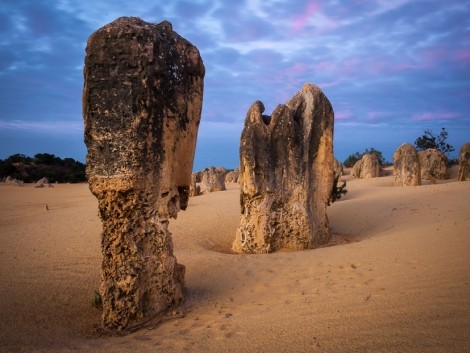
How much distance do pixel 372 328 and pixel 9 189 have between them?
2681cm

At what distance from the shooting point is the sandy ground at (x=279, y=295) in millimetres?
3570

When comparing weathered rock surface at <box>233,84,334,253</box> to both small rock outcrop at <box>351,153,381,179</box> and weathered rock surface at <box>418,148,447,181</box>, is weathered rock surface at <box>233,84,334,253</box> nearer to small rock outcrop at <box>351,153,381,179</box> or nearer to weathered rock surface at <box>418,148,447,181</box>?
weathered rock surface at <box>418,148,447,181</box>

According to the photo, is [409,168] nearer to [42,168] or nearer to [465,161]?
[465,161]

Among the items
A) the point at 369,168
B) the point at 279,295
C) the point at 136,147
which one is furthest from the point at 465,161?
the point at 136,147

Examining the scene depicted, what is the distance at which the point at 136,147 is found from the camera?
175 inches

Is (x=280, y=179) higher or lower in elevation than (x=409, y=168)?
lower

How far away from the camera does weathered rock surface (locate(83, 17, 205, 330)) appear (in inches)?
175

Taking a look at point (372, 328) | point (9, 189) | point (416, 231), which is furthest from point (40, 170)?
point (372, 328)

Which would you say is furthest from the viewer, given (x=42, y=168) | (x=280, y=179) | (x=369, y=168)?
(x=42, y=168)

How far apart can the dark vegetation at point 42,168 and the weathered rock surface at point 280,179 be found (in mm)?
31168

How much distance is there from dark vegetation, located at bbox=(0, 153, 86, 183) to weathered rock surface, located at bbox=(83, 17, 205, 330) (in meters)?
34.1

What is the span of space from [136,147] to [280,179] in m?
4.83

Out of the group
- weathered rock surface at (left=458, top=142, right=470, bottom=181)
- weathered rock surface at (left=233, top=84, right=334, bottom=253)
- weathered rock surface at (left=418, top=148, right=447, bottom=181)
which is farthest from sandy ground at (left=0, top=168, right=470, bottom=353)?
weathered rock surface at (left=418, top=148, right=447, bottom=181)

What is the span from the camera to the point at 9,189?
83.7 feet
